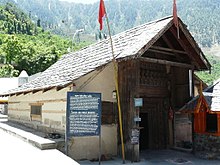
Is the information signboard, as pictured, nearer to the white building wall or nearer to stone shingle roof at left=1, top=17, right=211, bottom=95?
the white building wall

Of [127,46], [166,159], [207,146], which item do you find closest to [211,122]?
[207,146]

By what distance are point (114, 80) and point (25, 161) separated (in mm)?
5026

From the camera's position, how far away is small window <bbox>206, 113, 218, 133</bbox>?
Result: 1258cm

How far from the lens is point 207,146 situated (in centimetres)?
1252

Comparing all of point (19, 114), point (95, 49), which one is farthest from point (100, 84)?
point (19, 114)

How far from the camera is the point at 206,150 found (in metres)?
12.5

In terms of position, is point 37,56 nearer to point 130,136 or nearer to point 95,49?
point 95,49

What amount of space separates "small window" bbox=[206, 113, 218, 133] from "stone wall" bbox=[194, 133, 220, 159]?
36 centimetres

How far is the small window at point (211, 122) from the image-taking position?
12581 mm

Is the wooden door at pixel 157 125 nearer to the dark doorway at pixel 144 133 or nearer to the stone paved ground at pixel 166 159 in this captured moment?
the dark doorway at pixel 144 133

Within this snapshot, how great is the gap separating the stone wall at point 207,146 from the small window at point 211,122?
1.17ft

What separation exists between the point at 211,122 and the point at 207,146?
1.00 metres

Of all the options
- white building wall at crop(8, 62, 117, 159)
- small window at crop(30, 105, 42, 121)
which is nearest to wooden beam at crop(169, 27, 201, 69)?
white building wall at crop(8, 62, 117, 159)

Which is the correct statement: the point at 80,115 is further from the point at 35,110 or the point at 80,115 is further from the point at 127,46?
the point at 35,110
